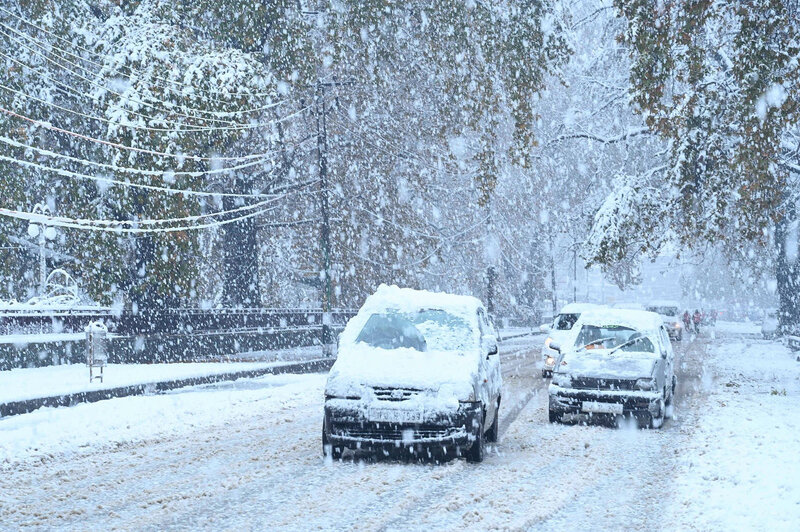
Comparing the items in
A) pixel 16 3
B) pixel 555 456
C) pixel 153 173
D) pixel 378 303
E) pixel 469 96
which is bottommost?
pixel 555 456

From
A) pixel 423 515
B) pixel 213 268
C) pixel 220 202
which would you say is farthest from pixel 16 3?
pixel 423 515

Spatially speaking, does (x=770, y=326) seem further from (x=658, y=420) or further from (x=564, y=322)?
(x=658, y=420)

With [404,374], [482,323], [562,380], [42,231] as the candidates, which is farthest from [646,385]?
[42,231]

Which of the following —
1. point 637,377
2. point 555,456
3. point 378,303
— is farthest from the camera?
point 637,377

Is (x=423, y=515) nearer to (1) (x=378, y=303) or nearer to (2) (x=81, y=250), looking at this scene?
(1) (x=378, y=303)

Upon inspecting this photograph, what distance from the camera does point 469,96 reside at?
24688 mm

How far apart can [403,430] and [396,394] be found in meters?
0.38

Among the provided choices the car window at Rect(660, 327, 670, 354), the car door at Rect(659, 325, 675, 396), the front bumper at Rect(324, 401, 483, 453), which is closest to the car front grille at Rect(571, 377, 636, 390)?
the car door at Rect(659, 325, 675, 396)

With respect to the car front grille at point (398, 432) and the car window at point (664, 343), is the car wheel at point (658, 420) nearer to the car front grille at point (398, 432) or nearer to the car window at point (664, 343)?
the car window at point (664, 343)

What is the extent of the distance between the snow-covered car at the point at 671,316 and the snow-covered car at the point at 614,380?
3164 centimetres

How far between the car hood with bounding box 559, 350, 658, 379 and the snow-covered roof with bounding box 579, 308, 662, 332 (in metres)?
1.02

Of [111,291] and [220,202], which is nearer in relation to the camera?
[111,291]

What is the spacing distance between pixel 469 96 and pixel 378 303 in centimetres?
1366

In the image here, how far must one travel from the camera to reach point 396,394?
33.3ft
